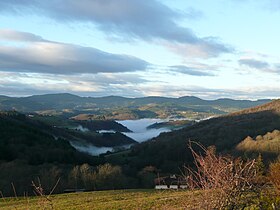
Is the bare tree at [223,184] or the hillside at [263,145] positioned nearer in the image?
the bare tree at [223,184]

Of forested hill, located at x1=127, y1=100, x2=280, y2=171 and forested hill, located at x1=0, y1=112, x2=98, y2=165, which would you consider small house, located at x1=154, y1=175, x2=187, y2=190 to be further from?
forested hill, located at x1=127, y1=100, x2=280, y2=171

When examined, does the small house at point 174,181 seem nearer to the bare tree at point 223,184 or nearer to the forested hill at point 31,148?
the bare tree at point 223,184

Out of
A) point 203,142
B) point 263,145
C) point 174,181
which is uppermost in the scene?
point 174,181

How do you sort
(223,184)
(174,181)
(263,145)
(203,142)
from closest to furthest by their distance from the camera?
(223,184)
(174,181)
(263,145)
(203,142)

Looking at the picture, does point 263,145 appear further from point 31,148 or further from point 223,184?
point 223,184

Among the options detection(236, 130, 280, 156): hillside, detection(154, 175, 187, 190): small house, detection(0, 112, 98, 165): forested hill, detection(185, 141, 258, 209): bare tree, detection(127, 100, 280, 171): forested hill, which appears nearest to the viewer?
detection(185, 141, 258, 209): bare tree

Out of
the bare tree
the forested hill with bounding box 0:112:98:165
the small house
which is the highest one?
the bare tree

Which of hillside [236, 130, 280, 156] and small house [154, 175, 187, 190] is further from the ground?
small house [154, 175, 187, 190]

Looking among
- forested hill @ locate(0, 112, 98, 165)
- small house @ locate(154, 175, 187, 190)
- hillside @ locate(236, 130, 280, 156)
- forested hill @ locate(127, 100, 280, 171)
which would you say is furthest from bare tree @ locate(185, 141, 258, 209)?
hillside @ locate(236, 130, 280, 156)

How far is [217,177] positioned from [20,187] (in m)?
51.0

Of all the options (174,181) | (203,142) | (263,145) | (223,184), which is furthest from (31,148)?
(223,184)

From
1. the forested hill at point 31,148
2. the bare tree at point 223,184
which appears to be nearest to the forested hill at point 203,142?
the forested hill at point 31,148

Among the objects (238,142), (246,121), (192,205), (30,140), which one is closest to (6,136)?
(30,140)

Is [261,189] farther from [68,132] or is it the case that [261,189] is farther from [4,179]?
[68,132]
